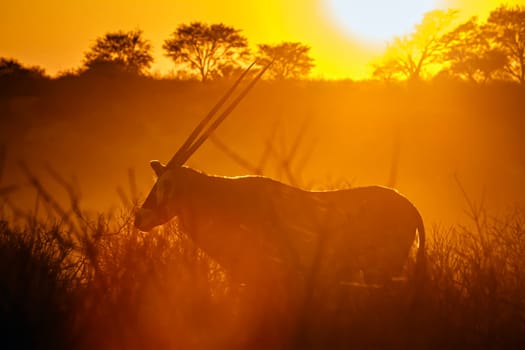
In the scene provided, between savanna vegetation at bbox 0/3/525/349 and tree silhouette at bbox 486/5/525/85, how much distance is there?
0.27ft

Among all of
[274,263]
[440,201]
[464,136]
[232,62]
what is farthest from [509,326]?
[232,62]

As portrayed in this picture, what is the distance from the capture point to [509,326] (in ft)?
16.9

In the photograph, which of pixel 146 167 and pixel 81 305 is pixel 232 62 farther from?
pixel 81 305

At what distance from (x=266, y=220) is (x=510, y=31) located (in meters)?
40.0

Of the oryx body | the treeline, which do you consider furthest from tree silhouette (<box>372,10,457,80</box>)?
the oryx body

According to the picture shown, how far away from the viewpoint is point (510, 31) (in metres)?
43.2

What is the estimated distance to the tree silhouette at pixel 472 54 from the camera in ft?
135

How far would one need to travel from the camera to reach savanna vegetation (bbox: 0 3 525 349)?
4.92m

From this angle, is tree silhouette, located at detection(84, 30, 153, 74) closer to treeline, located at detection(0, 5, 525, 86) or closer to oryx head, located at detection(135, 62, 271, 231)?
treeline, located at detection(0, 5, 525, 86)

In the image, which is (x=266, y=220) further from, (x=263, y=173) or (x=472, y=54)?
(x=472, y=54)

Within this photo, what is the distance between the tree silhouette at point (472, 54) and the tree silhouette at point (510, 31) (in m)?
0.56

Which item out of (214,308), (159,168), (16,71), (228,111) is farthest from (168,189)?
(16,71)

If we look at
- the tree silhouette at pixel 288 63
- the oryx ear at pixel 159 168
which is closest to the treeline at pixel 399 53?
the tree silhouette at pixel 288 63

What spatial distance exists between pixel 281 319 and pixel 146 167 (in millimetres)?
25055
